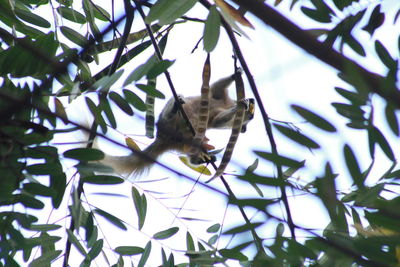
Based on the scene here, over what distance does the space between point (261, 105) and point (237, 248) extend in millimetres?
541

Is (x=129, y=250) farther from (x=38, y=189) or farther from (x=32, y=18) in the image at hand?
(x=32, y=18)

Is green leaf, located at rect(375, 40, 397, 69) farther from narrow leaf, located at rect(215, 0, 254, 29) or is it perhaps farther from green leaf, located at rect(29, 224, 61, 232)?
green leaf, located at rect(29, 224, 61, 232)

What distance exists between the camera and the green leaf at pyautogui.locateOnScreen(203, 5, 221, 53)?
121 centimetres

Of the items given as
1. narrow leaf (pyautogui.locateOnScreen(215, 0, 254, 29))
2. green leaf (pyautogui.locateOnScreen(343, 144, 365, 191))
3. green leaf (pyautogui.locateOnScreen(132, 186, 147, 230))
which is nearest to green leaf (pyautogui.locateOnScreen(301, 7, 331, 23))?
narrow leaf (pyautogui.locateOnScreen(215, 0, 254, 29))

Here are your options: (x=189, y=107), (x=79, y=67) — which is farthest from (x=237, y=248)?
(x=189, y=107)

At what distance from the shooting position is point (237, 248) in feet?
4.29

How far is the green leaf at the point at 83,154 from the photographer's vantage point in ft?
4.40

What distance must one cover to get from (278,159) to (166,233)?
3.64 feet

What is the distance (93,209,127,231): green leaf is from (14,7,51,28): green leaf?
2.84 feet

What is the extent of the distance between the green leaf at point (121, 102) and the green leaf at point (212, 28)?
1.36 ft

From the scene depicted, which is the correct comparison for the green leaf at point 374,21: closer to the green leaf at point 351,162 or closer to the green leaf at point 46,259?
the green leaf at point 351,162

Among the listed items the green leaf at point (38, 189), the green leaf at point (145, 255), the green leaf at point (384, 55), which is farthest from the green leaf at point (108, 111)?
the green leaf at point (384, 55)

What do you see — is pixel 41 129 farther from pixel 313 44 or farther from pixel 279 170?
pixel 313 44

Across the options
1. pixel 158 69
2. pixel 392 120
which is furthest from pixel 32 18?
pixel 392 120
